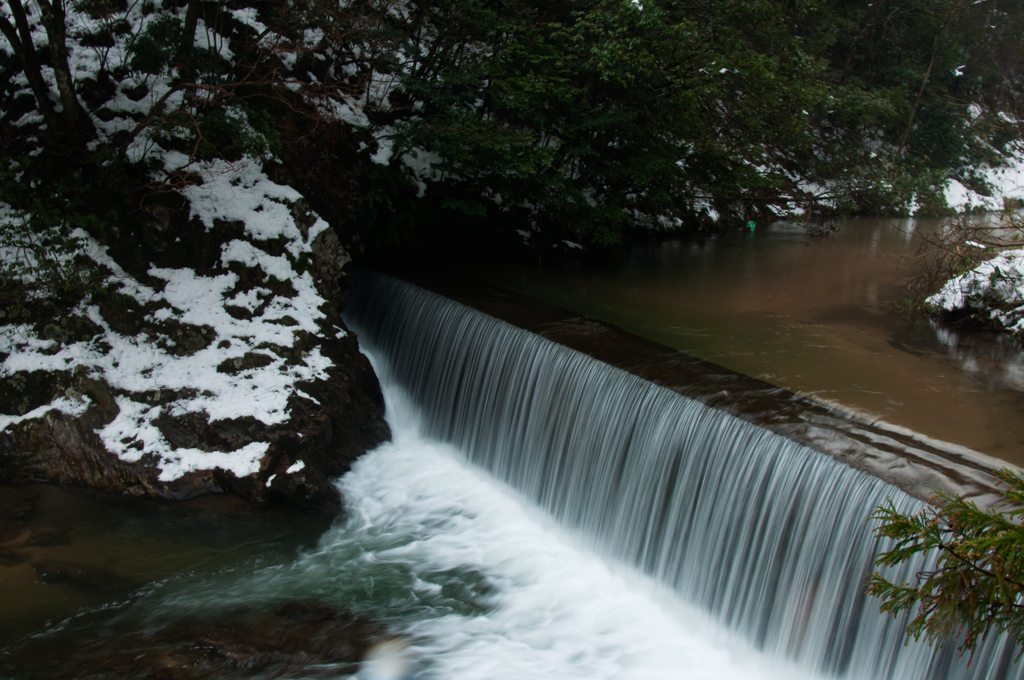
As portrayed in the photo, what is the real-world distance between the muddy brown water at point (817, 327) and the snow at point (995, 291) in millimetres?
428

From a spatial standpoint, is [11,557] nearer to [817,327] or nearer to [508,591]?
[508,591]

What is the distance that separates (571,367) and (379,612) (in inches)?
124

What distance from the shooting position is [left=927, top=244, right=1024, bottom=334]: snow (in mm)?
9367

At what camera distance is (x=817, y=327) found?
9375mm

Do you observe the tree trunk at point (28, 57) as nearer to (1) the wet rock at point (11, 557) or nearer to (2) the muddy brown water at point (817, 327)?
(1) the wet rock at point (11, 557)

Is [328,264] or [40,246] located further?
[328,264]

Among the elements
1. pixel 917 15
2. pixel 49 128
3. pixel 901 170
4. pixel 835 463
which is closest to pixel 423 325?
pixel 49 128

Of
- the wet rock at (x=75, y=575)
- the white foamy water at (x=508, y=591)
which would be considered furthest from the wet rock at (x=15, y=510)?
the white foamy water at (x=508, y=591)

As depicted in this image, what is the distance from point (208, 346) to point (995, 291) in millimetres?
10510

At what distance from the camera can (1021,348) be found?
8.80 m

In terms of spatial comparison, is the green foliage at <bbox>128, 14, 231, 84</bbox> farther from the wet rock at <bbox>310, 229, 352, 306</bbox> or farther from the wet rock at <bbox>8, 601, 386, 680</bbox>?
the wet rock at <bbox>8, 601, 386, 680</bbox>

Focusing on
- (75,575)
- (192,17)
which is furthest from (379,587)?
(192,17)

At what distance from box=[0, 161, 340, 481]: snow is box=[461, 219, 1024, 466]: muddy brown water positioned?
3.63 meters

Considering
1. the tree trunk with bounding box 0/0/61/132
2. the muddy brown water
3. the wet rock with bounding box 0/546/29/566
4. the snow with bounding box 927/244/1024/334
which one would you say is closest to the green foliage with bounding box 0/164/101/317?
the tree trunk with bounding box 0/0/61/132
